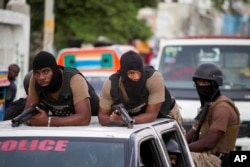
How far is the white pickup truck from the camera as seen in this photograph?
5.60 m

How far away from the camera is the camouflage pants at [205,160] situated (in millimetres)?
7664

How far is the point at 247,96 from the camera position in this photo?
1190cm

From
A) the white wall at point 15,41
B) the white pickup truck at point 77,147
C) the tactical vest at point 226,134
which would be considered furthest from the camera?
the white wall at point 15,41

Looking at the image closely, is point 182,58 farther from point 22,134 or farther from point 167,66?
point 22,134

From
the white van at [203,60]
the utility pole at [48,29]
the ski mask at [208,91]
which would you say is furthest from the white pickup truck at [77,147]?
the utility pole at [48,29]

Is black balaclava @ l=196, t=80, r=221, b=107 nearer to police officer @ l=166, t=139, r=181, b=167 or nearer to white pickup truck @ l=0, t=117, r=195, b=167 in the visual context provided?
police officer @ l=166, t=139, r=181, b=167

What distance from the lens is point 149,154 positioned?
19.7ft

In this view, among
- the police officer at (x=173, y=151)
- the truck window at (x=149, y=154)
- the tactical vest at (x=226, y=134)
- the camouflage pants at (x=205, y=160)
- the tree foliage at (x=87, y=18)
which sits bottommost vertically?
the tree foliage at (x=87, y=18)

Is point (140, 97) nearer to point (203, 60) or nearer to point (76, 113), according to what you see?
point (76, 113)

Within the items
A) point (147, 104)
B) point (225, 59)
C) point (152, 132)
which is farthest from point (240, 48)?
point (152, 132)

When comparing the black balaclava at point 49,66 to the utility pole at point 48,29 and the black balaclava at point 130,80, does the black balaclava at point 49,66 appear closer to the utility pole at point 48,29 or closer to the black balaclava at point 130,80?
the black balaclava at point 130,80

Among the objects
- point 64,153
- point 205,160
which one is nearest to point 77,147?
point 64,153

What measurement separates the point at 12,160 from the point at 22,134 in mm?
198

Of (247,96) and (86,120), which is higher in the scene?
(86,120)
